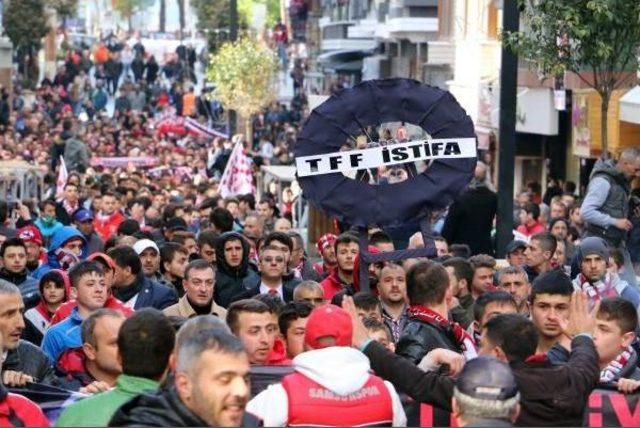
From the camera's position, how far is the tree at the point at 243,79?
5797cm

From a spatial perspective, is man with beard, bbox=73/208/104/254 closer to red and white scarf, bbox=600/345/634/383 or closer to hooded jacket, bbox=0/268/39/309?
hooded jacket, bbox=0/268/39/309

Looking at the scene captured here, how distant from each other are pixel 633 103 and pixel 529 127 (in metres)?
9.59

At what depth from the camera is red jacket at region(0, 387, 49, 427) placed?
8.80 meters

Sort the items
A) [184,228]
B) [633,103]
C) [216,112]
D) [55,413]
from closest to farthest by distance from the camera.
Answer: [55,413] < [184,228] < [633,103] < [216,112]

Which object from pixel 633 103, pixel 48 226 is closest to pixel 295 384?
pixel 48 226

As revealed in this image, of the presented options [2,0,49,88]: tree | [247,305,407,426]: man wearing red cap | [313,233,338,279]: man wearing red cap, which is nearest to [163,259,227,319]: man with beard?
[313,233,338,279]: man wearing red cap

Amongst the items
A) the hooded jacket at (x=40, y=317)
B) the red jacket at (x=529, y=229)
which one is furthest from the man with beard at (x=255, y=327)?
the red jacket at (x=529, y=229)

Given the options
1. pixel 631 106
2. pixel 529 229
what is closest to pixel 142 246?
pixel 529 229

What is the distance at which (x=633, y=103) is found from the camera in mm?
27453

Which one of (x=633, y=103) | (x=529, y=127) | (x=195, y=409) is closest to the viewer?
(x=195, y=409)

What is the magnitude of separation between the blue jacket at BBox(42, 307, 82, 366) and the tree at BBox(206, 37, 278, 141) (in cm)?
4530

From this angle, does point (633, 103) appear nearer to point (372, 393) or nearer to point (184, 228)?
point (184, 228)

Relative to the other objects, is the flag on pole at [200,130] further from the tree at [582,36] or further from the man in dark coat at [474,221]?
the tree at [582,36]

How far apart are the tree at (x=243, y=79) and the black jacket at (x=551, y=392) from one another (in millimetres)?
48411
